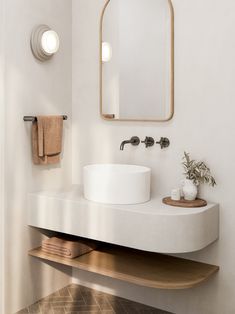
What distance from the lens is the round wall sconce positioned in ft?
8.35

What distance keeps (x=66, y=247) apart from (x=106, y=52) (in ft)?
4.25

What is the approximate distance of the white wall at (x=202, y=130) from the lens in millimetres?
2309

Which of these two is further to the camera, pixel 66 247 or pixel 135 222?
pixel 66 247

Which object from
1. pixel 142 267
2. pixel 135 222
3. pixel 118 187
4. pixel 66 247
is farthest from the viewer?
pixel 66 247

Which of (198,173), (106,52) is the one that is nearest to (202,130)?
(198,173)

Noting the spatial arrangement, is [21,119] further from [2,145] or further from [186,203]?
[186,203]

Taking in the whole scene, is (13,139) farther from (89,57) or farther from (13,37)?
(89,57)

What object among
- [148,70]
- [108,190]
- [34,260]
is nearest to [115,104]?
[148,70]

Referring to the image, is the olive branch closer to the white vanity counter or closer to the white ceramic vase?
the white ceramic vase

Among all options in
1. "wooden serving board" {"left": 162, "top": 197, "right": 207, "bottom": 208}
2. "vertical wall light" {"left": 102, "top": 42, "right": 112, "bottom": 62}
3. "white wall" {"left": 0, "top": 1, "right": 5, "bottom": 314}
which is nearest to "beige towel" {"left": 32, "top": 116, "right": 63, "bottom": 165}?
"white wall" {"left": 0, "top": 1, "right": 5, "bottom": 314}

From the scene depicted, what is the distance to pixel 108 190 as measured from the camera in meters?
2.30

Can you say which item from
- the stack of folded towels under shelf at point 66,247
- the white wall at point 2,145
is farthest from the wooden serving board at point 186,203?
the white wall at point 2,145

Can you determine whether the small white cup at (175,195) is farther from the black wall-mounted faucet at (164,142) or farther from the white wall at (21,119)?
the white wall at (21,119)

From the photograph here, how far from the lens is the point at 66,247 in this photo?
252 cm
